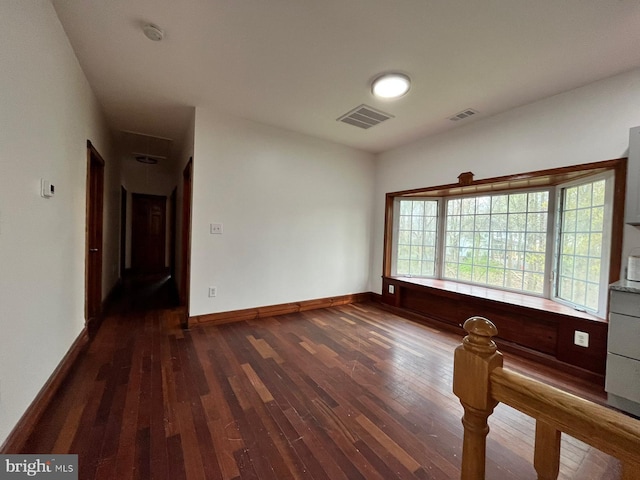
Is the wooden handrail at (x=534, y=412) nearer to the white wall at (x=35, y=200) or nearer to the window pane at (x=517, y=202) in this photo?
the white wall at (x=35, y=200)

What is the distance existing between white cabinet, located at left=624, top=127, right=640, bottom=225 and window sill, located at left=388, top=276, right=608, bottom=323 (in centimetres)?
87

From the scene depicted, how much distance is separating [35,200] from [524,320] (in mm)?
4157

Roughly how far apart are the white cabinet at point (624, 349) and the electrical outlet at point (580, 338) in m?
0.37

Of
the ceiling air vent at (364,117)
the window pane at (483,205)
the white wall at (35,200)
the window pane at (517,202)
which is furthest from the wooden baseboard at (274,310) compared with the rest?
the ceiling air vent at (364,117)

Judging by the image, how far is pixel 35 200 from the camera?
1.60 metres

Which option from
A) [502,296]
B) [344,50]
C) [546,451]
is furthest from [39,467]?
[502,296]

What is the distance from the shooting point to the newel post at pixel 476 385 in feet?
2.60

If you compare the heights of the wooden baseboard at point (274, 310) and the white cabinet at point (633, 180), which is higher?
the white cabinet at point (633, 180)

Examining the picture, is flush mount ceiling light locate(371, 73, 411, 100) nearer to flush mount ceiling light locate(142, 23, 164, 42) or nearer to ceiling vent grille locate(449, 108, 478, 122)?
ceiling vent grille locate(449, 108, 478, 122)

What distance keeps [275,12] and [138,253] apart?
6.56 m

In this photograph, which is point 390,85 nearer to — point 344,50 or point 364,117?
point 344,50

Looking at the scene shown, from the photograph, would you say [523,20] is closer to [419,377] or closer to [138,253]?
[419,377]

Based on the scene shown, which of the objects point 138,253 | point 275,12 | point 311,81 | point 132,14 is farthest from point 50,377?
point 138,253

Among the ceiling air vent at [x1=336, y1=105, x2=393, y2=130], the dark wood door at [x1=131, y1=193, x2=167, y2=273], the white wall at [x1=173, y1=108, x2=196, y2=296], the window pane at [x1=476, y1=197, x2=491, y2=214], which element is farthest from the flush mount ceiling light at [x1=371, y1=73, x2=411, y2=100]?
the dark wood door at [x1=131, y1=193, x2=167, y2=273]
